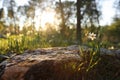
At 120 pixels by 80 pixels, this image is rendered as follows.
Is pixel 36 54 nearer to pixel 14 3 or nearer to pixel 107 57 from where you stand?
pixel 107 57

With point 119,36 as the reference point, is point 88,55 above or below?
above

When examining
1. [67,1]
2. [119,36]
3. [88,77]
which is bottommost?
[119,36]

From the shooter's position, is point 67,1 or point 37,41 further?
point 67,1

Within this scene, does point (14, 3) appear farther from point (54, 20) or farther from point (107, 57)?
point (107, 57)

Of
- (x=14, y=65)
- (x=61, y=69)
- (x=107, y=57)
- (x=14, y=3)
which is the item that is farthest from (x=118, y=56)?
(x=14, y=3)

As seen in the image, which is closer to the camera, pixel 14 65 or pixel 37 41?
pixel 14 65

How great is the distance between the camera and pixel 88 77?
200 inches

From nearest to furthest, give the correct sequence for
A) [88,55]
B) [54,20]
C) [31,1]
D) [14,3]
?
[88,55], [54,20], [31,1], [14,3]

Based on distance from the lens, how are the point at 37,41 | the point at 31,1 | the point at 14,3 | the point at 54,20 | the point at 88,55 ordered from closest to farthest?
the point at 88,55, the point at 37,41, the point at 54,20, the point at 31,1, the point at 14,3

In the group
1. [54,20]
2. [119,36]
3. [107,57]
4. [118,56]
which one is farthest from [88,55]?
[119,36]

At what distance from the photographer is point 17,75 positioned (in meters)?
4.81

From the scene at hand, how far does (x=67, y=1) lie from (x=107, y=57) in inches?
1597

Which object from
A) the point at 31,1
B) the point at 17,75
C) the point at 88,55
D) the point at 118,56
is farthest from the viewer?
the point at 31,1

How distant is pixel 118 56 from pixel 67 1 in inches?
1585
